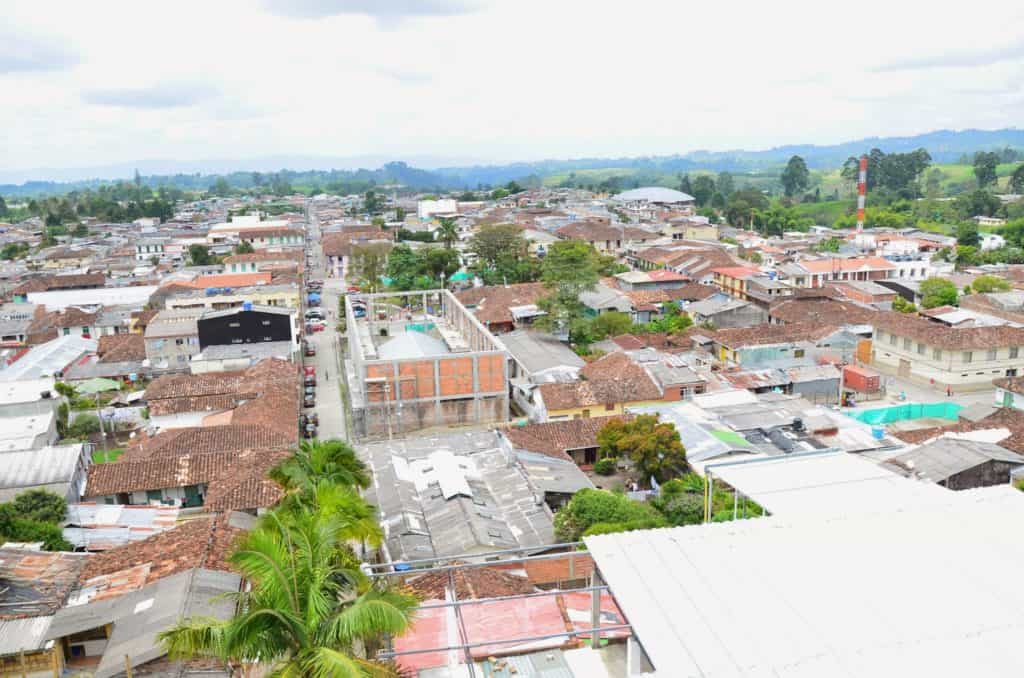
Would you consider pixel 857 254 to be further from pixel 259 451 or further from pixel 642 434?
pixel 259 451

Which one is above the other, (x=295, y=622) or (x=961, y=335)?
(x=295, y=622)

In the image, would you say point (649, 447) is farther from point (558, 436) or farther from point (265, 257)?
point (265, 257)

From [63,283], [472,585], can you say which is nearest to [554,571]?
[472,585]

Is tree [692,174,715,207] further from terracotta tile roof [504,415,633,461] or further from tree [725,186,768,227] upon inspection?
terracotta tile roof [504,415,633,461]

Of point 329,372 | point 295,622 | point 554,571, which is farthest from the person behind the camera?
point 329,372

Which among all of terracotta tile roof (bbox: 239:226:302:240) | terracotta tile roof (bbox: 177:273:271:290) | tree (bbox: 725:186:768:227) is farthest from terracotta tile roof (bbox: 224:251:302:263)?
tree (bbox: 725:186:768:227)

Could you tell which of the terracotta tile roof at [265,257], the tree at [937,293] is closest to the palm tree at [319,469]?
the tree at [937,293]
